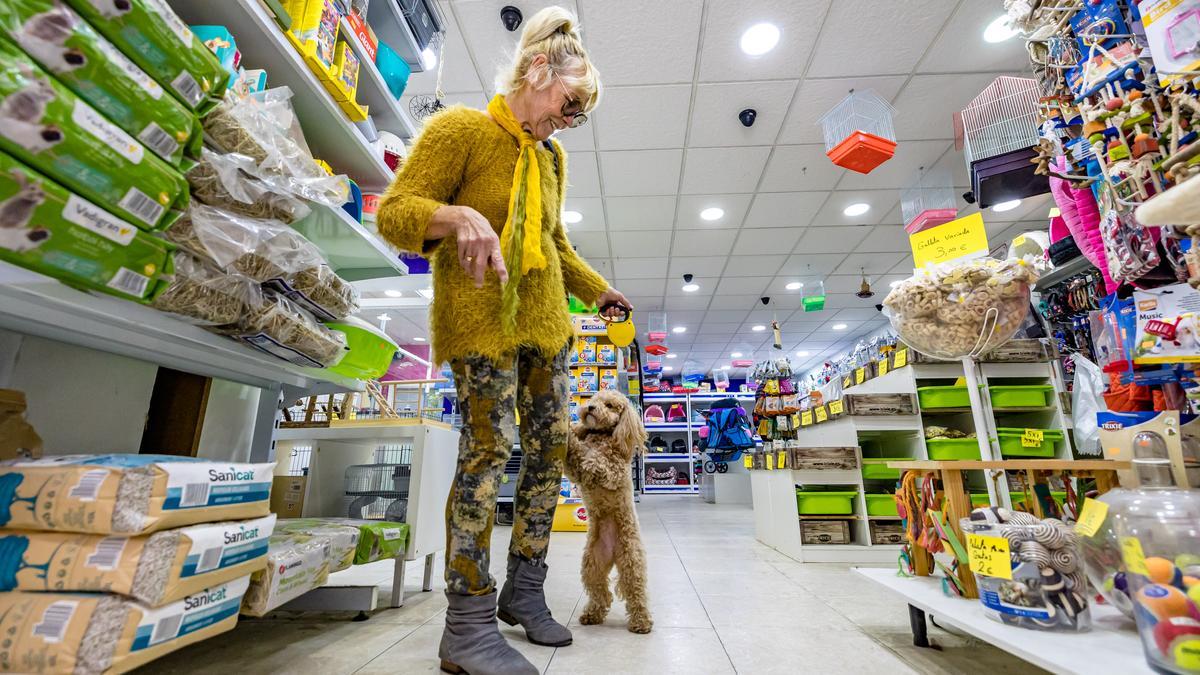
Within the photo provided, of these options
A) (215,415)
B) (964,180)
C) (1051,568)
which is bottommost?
(1051,568)

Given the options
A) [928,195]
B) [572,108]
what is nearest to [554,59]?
[572,108]

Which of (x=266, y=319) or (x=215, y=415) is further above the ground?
(x=266, y=319)

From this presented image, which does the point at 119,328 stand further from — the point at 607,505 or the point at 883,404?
the point at 883,404

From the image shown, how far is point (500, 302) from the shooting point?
1.17 meters

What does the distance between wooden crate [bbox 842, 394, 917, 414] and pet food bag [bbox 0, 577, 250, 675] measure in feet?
9.99

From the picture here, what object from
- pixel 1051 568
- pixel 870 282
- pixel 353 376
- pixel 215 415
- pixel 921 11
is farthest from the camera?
pixel 870 282

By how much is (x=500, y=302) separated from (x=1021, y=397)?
3.00 meters

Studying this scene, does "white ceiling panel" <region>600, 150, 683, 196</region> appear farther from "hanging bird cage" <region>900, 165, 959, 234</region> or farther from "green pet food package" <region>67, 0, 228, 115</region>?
"green pet food package" <region>67, 0, 228, 115</region>

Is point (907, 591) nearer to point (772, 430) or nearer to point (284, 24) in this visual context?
point (284, 24)

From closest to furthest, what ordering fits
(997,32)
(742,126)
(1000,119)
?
(997,32) → (1000,119) → (742,126)

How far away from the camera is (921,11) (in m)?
2.91

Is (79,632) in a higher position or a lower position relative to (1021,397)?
lower

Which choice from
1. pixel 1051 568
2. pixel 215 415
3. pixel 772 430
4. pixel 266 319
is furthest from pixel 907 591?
pixel 772 430

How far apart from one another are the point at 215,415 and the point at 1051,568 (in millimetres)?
2088
